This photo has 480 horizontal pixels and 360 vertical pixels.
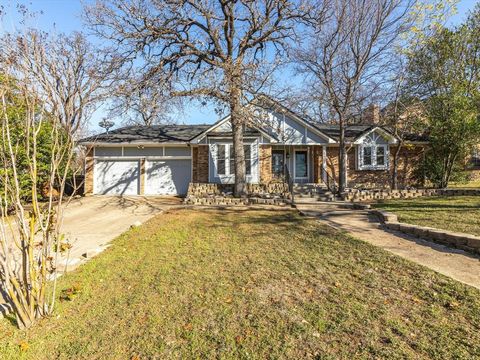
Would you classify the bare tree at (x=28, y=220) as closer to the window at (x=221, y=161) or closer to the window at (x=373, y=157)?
the window at (x=221, y=161)

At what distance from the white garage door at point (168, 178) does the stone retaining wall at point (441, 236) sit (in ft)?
39.0

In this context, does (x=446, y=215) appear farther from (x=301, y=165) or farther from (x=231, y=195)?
(x=301, y=165)

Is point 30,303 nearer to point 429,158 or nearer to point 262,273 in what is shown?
point 262,273

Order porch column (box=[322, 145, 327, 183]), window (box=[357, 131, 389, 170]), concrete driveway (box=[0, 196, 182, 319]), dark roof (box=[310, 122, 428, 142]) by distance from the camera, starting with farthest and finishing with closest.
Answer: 1. window (box=[357, 131, 389, 170])
2. dark roof (box=[310, 122, 428, 142])
3. porch column (box=[322, 145, 327, 183])
4. concrete driveway (box=[0, 196, 182, 319])

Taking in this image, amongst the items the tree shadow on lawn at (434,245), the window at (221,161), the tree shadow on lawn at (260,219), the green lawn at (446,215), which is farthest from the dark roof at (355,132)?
the tree shadow on lawn at (434,245)

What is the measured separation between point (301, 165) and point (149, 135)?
9.86m

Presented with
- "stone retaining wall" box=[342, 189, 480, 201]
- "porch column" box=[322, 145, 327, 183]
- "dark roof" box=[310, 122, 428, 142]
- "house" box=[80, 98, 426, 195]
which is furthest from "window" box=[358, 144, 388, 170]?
"stone retaining wall" box=[342, 189, 480, 201]

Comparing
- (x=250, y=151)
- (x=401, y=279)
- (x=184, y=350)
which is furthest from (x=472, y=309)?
(x=250, y=151)

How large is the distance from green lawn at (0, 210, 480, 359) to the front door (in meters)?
11.8

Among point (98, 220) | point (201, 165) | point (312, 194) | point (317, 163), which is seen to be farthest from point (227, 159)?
point (98, 220)

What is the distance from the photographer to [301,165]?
1775 cm

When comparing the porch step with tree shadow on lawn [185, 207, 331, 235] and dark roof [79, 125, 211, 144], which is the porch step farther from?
dark roof [79, 125, 211, 144]

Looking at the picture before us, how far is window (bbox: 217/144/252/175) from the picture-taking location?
52.3 feet

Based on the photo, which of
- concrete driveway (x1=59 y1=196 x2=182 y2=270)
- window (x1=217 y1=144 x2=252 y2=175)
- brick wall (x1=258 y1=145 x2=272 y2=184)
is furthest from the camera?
brick wall (x1=258 y1=145 x2=272 y2=184)
